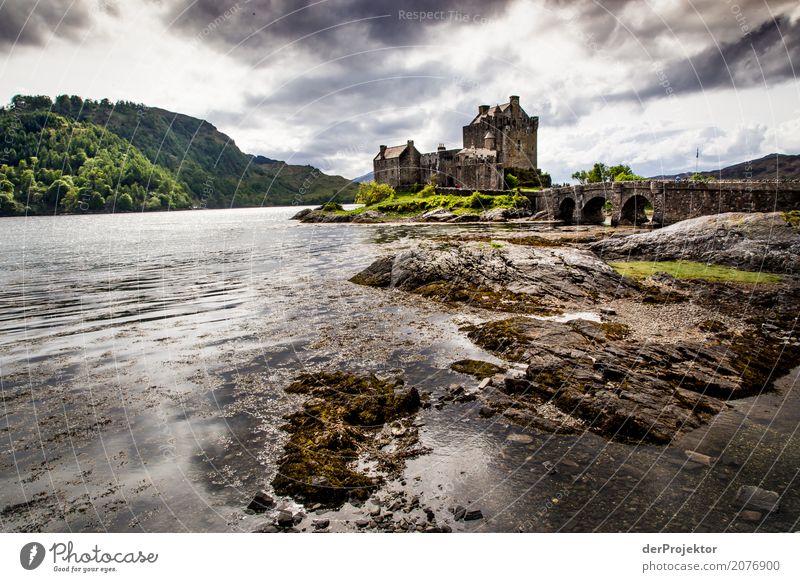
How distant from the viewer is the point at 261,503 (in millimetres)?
7293

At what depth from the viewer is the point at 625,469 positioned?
8.07 meters

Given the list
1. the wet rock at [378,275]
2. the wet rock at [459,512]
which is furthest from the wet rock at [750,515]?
the wet rock at [378,275]

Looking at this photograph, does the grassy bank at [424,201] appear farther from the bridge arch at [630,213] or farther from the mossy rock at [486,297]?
the mossy rock at [486,297]

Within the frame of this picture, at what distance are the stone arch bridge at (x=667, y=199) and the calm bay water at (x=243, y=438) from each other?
4035cm

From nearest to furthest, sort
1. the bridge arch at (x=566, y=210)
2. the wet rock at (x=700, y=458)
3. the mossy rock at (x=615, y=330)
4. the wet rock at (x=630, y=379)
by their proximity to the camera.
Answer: the wet rock at (x=700, y=458), the wet rock at (x=630, y=379), the mossy rock at (x=615, y=330), the bridge arch at (x=566, y=210)

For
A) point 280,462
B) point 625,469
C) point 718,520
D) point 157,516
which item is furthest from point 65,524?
point 718,520

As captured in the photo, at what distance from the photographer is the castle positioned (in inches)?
4198

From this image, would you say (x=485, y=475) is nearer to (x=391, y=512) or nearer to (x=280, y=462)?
(x=391, y=512)

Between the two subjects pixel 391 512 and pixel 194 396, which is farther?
pixel 194 396

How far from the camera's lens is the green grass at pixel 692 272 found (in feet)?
82.0

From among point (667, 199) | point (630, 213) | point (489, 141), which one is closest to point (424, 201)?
point (489, 141)

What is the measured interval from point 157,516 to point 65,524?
1.43 metres

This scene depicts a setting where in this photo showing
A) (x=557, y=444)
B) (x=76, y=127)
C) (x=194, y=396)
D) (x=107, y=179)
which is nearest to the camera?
(x=557, y=444)

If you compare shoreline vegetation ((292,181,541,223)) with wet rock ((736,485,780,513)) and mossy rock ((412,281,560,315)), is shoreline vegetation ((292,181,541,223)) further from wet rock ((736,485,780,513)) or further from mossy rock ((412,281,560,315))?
wet rock ((736,485,780,513))
